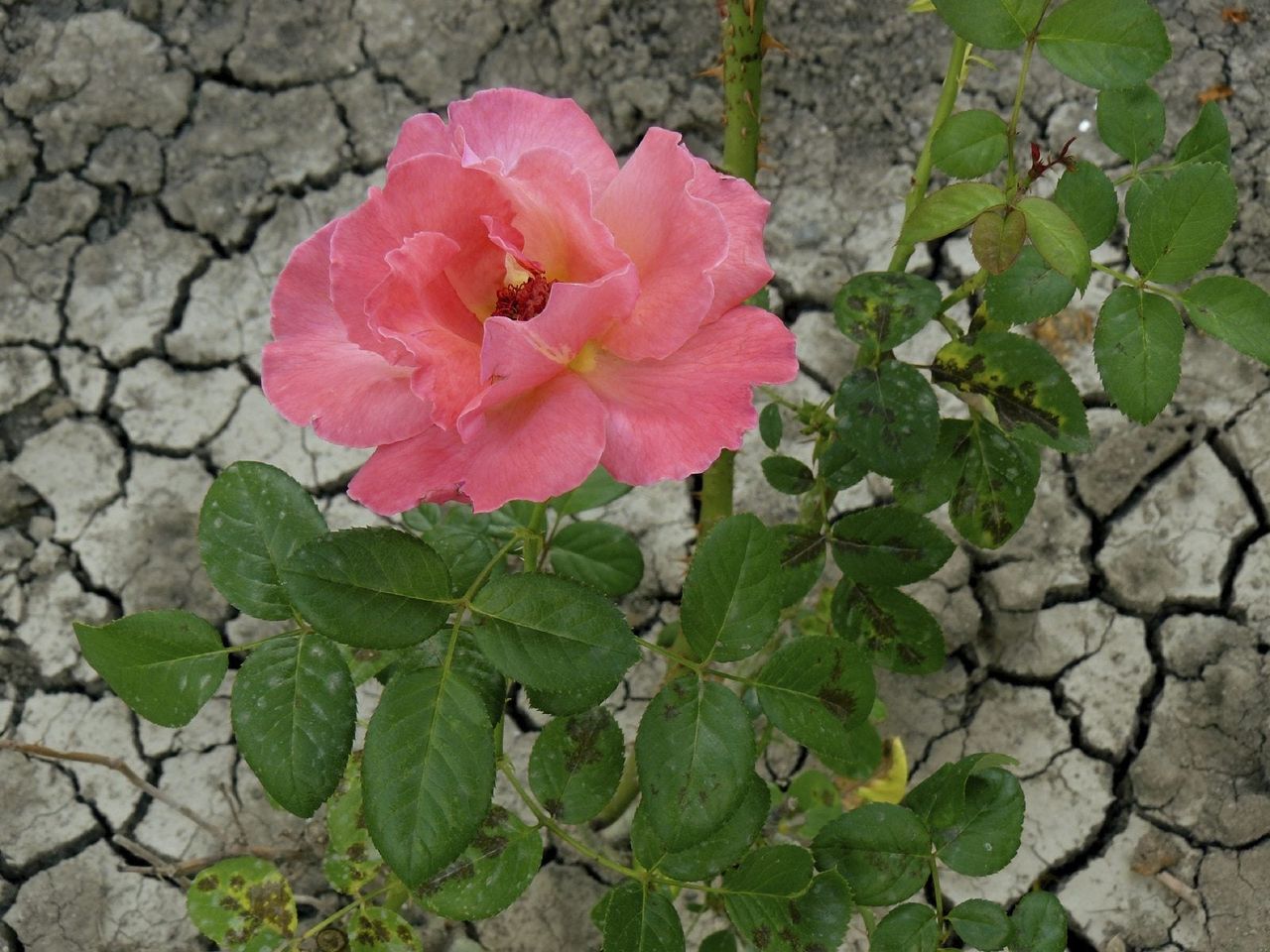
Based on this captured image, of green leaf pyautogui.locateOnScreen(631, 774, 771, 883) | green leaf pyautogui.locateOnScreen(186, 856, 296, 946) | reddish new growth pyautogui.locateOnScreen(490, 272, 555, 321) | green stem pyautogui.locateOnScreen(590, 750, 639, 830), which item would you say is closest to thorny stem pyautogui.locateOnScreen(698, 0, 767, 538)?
green leaf pyautogui.locateOnScreen(631, 774, 771, 883)

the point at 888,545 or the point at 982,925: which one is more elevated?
the point at 888,545

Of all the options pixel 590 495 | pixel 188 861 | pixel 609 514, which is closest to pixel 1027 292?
pixel 590 495

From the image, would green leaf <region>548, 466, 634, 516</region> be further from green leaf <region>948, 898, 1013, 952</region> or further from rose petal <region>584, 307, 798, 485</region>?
green leaf <region>948, 898, 1013, 952</region>

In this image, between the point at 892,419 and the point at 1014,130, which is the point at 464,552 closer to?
the point at 892,419

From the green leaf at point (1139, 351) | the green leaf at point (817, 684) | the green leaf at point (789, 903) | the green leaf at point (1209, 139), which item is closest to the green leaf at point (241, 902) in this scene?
the green leaf at point (789, 903)

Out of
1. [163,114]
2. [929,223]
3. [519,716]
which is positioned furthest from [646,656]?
[163,114]

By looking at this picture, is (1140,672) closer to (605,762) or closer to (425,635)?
(605,762)
